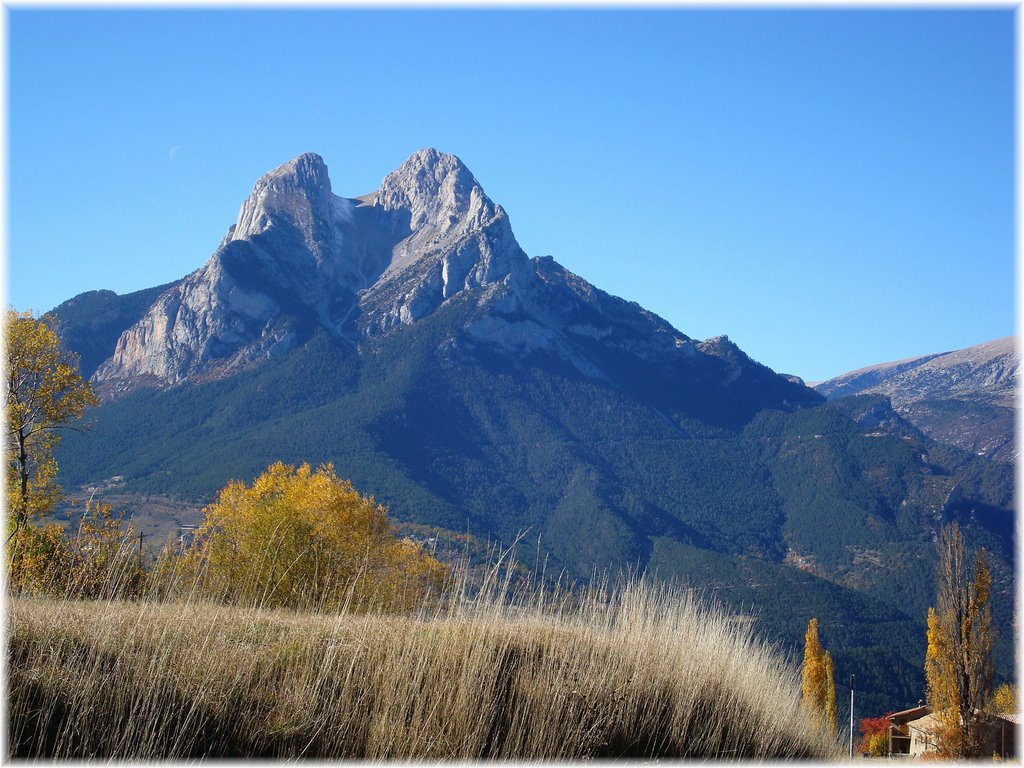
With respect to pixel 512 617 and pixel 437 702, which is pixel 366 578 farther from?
pixel 437 702

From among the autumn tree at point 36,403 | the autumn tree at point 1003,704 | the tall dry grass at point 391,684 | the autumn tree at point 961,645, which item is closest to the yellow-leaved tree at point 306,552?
the tall dry grass at point 391,684

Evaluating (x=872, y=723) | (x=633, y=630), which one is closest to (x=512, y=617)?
(x=633, y=630)

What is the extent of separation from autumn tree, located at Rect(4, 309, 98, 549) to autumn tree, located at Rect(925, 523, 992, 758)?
21.1 meters

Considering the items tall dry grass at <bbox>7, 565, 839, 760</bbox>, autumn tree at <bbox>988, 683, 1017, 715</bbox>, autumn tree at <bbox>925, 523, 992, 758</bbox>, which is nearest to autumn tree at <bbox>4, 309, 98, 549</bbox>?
tall dry grass at <bbox>7, 565, 839, 760</bbox>

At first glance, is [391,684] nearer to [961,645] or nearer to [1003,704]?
[961,645]

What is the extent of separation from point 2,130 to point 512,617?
278 inches

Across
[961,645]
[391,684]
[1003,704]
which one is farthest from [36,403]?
[1003,704]

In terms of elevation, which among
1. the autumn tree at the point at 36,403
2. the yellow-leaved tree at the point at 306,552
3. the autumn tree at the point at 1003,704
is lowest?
the autumn tree at the point at 1003,704

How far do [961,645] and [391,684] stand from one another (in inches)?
805

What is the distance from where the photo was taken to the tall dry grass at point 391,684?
6750mm

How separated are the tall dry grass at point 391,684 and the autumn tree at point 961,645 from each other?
51.5ft

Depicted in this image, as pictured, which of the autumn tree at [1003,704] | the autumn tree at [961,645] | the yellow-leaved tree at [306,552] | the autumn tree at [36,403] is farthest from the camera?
the autumn tree at [1003,704]

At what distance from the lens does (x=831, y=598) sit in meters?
153

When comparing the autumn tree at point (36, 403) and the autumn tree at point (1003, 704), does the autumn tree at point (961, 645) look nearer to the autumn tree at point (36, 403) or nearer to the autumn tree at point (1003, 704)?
the autumn tree at point (1003, 704)
